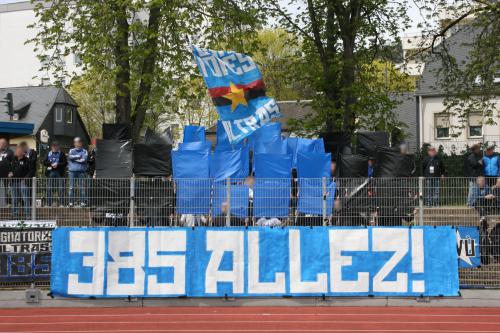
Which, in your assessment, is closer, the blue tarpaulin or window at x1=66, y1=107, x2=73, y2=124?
the blue tarpaulin

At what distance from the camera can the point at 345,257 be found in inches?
505

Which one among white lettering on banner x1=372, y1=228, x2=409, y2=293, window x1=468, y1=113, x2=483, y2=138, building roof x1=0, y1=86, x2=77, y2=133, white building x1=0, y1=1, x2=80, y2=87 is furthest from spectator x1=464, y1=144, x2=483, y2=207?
white building x1=0, y1=1, x2=80, y2=87

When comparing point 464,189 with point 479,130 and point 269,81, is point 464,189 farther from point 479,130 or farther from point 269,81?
point 269,81

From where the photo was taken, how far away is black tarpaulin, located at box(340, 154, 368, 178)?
15.1 meters

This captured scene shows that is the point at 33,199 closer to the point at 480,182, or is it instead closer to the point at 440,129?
the point at 480,182

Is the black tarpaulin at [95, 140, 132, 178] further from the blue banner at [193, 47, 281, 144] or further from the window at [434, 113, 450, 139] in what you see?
the window at [434, 113, 450, 139]

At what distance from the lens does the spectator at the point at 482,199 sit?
1285 centimetres

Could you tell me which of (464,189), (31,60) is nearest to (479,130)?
(464,189)

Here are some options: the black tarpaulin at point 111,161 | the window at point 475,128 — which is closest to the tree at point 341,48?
the black tarpaulin at point 111,161

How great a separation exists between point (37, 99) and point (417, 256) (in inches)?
1906

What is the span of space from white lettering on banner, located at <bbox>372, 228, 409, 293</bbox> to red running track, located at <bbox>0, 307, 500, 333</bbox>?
0.38 m

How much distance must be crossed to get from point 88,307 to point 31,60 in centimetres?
5948

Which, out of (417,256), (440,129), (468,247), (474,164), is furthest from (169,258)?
(440,129)

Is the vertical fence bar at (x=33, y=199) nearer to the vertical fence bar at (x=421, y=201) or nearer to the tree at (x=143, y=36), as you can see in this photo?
the vertical fence bar at (x=421, y=201)
